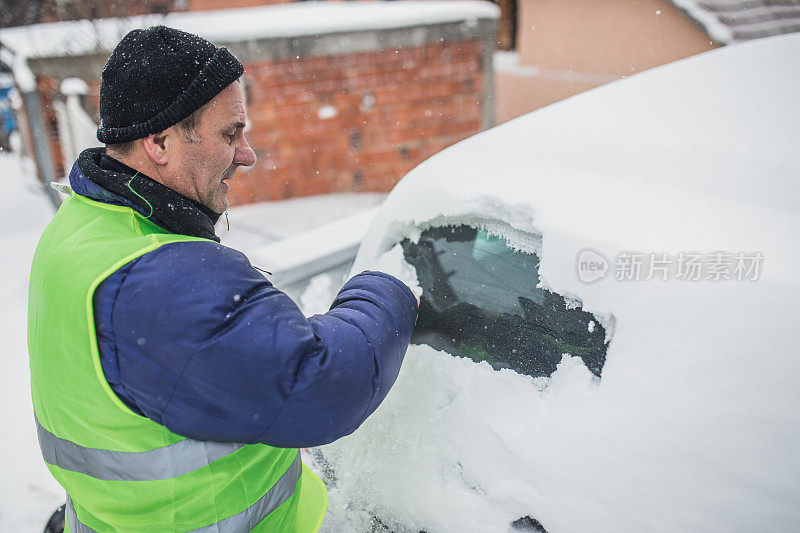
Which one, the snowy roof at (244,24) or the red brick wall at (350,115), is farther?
the red brick wall at (350,115)

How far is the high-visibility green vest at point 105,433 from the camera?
3.48 ft

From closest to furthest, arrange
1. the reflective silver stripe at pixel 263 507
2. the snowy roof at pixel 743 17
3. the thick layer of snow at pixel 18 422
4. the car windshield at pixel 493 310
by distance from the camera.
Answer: the reflective silver stripe at pixel 263 507
the car windshield at pixel 493 310
the thick layer of snow at pixel 18 422
the snowy roof at pixel 743 17

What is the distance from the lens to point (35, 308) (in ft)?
3.97

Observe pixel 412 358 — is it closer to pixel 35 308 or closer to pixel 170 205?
pixel 170 205

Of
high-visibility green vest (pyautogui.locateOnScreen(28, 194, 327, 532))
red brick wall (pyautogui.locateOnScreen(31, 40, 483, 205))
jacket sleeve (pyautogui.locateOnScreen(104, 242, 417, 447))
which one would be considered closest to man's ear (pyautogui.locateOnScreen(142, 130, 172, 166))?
high-visibility green vest (pyautogui.locateOnScreen(28, 194, 327, 532))

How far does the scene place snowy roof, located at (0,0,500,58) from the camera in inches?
228

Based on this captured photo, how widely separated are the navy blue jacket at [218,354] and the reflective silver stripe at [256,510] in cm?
25

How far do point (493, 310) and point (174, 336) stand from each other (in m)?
0.85

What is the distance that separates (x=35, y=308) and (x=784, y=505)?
1553 millimetres

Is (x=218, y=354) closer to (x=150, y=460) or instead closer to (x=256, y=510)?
(x=150, y=460)

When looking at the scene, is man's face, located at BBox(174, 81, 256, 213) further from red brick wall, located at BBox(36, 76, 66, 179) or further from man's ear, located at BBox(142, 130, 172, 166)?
red brick wall, located at BBox(36, 76, 66, 179)

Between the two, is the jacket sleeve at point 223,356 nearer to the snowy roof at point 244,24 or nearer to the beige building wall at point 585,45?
the snowy roof at point 244,24

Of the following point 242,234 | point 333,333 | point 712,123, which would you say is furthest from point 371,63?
point 333,333

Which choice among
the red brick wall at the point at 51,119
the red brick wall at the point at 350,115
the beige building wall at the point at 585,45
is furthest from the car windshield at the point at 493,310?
the beige building wall at the point at 585,45
